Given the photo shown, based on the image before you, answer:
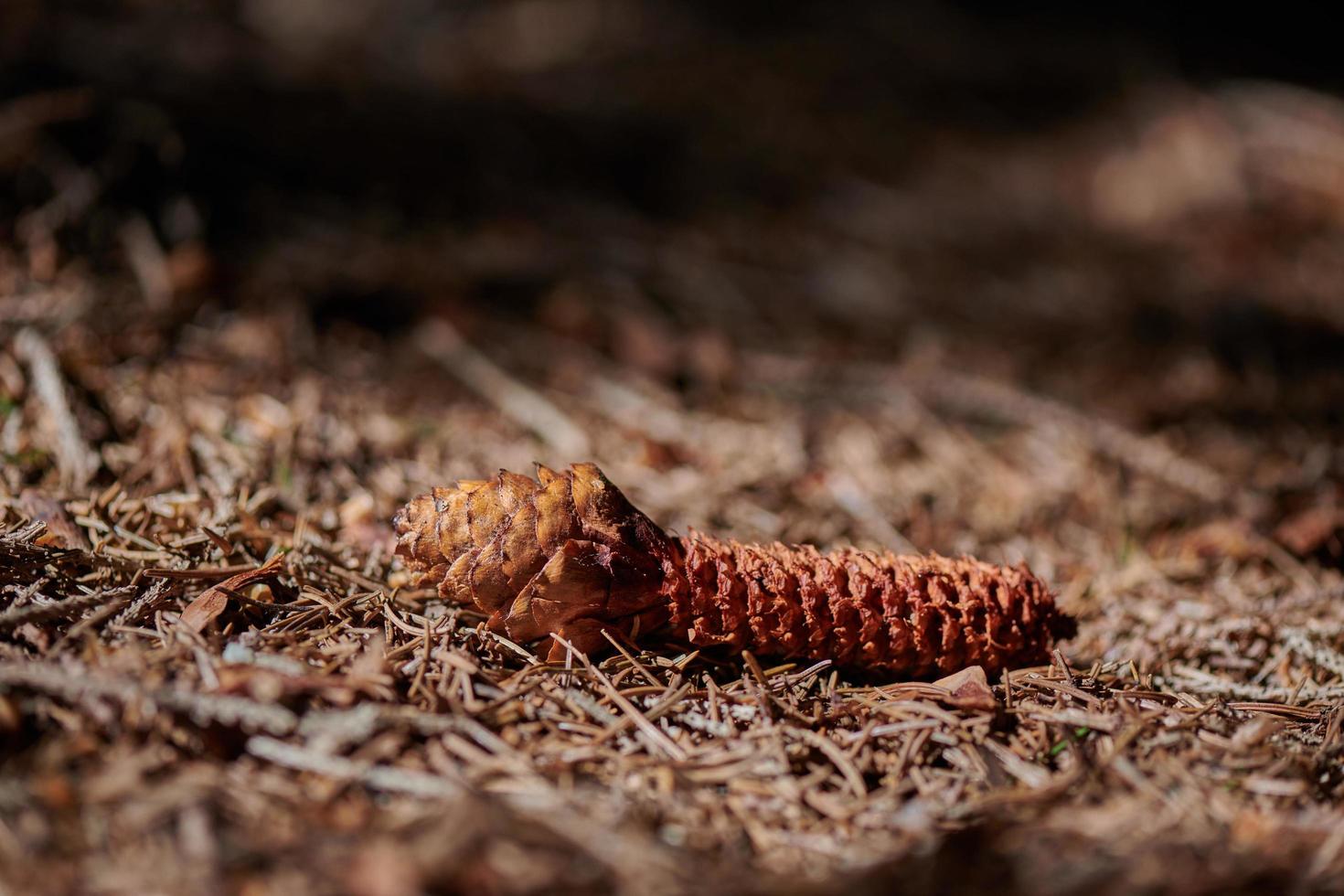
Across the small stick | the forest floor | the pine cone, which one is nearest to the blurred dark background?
the forest floor

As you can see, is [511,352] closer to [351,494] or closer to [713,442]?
[713,442]

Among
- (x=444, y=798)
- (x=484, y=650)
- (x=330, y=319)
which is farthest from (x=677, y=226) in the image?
(x=444, y=798)

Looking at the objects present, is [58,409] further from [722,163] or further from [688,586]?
[722,163]

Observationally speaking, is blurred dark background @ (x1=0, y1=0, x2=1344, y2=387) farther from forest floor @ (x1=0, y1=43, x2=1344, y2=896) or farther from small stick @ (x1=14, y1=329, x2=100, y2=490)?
small stick @ (x1=14, y1=329, x2=100, y2=490)

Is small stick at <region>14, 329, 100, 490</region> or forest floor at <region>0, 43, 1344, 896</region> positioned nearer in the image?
forest floor at <region>0, 43, 1344, 896</region>

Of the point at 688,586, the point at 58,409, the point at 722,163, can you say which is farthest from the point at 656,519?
the point at 722,163

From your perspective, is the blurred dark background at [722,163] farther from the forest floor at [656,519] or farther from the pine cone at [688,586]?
the pine cone at [688,586]

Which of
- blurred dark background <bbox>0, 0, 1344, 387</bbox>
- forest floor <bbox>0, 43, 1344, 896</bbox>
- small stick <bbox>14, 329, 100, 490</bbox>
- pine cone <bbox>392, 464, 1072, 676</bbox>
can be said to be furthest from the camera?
blurred dark background <bbox>0, 0, 1344, 387</bbox>
